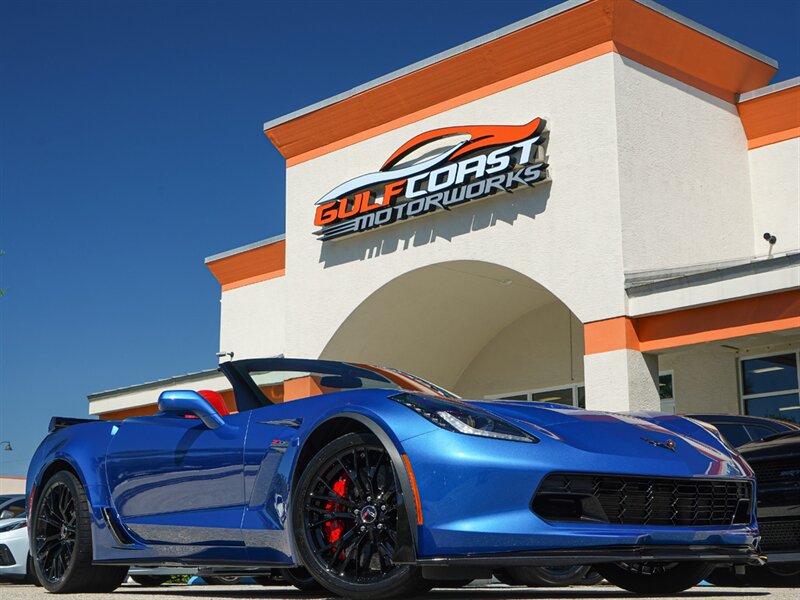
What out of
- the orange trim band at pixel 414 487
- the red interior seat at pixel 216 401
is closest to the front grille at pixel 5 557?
the red interior seat at pixel 216 401

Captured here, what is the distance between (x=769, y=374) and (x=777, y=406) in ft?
1.67

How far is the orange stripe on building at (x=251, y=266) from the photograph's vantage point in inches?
930

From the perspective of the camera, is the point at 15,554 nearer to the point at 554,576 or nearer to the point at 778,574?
the point at 554,576

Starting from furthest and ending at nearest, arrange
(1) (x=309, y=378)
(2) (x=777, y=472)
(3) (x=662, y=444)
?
(2) (x=777, y=472)
(1) (x=309, y=378)
(3) (x=662, y=444)

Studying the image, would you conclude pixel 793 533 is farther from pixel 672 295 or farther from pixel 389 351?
pixel 389 351

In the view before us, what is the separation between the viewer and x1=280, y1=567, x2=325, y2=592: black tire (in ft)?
20.8

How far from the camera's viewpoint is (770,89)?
687 inches

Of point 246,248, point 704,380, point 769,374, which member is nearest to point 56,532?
point 704,380

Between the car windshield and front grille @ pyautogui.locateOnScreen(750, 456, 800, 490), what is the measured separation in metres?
2.43

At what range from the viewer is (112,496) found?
6.09m

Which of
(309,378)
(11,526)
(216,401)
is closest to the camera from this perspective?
(309,378)

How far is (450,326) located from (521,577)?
563 inches

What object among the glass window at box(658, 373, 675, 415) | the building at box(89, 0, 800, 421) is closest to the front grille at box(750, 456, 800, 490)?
the building at box(89, 0, 800, 421)

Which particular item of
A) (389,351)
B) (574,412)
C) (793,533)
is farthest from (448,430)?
(389,351)
